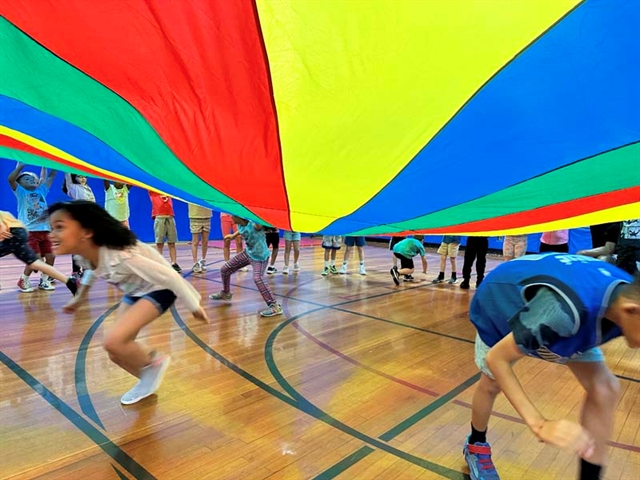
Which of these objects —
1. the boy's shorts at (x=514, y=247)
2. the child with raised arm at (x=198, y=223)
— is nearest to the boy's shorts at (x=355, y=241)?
the boy's shorts at (x=514, y=247)

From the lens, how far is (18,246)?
10.6 ft

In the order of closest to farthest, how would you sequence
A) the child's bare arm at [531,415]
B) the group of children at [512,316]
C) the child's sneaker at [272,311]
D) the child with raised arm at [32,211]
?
the child's bare arm at [531,415]
the group of children at [512,316]
the child's sneaker at [272,311]
the child with raised arm at [32,211]

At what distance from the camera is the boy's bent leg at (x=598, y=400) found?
126 centimetres

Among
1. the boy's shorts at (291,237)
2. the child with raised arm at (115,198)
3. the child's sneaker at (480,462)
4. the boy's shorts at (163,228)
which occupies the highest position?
the child with raised arm at (115,198)

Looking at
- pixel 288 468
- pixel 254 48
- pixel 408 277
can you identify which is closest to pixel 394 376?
pixel 288 468

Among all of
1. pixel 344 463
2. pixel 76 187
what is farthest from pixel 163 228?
pixel 344 463

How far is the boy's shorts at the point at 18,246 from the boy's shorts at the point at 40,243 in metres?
0.98

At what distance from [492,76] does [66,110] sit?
4.67 feet

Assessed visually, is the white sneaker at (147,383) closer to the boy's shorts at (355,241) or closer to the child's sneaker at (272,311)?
the child's sneaker at (272,311)

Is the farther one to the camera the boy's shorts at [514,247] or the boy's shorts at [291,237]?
the boy's shorts at [291,237]

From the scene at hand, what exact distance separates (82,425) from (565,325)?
1.92 m

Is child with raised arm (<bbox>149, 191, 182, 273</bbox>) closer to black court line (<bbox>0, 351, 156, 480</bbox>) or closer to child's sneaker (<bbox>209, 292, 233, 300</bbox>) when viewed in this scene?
child's sneaker (<bbox>209, 292, 233, 300</bbox>)

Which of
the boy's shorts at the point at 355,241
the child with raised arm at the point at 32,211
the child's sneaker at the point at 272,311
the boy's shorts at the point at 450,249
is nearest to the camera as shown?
the child's sneaker at the point at 272,311

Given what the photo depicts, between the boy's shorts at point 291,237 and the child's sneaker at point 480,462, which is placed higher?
the boy's shorts at point 291,237
